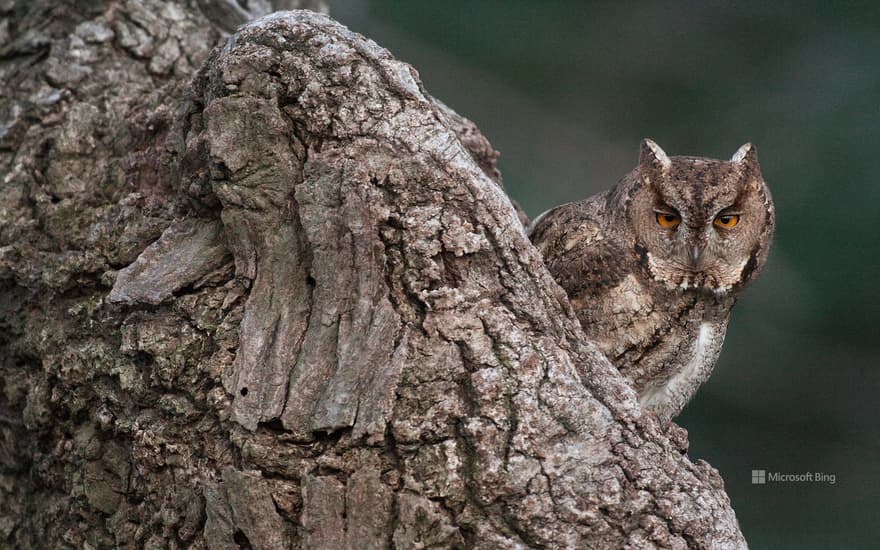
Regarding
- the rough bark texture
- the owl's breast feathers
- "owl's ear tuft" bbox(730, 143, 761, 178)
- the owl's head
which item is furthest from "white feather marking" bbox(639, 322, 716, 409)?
the rough bark texture

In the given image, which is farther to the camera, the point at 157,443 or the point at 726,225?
the point at 726,225

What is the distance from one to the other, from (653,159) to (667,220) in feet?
0.50

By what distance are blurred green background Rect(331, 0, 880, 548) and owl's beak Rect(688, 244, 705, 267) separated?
326 cm

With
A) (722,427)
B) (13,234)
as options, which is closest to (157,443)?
(13,234)

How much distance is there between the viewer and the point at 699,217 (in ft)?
6.79

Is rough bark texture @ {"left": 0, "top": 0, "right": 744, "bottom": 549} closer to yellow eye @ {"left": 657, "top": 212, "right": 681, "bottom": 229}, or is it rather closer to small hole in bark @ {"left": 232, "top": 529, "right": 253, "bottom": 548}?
small hole in bark @ {"left": 232, "top": 529, "right": 253, "bottom": 548}

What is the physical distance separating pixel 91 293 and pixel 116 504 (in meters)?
0.47

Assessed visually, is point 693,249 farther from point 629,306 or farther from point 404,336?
point 404,336

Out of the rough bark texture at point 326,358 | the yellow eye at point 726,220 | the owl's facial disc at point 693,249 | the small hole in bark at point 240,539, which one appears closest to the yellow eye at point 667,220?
the owl's facial disc at point 693,249

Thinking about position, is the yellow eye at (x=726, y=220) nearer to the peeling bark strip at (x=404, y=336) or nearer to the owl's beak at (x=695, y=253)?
the owl's beak at (x=695, y=253)

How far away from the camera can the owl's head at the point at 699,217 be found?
81.8 inches

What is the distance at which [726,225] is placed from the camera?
215cm

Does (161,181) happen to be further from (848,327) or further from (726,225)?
(848,327)

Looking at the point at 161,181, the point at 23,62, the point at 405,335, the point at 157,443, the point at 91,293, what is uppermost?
the point at 23,62
